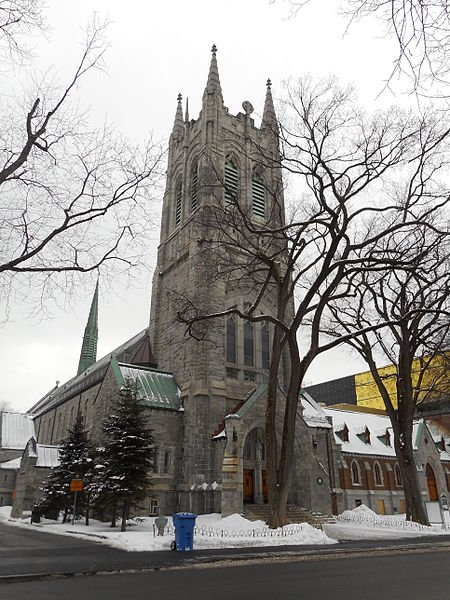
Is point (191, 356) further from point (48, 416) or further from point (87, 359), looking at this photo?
point (87, 359)

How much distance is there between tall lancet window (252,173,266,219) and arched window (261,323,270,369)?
9166 millimetres

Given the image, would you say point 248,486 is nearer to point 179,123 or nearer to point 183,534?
point 183,534

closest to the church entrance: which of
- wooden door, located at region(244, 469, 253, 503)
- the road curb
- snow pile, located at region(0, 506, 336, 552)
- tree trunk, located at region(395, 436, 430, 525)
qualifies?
wooden door, located at region(244, 469, 253, 503)

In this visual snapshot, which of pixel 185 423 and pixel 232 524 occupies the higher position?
pixel 185 423

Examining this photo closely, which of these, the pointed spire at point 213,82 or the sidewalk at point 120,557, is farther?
the pointed spire at point 213,82

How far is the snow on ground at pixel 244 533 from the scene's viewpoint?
1382cm

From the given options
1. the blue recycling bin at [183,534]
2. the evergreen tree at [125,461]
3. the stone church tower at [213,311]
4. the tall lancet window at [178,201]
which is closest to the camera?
the blue recycling bin at [183,534]

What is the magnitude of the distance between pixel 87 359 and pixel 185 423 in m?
43.1

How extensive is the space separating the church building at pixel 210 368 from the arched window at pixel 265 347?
0.08 metres

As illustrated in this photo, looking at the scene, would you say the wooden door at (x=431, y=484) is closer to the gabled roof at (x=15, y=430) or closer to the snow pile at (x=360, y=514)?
the snow pile at (x=360, y=514)

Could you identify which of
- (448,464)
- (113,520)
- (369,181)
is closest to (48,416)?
(113,520)

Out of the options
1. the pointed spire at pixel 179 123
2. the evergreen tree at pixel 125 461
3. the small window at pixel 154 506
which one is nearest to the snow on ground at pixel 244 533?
the small window at pixel 154 506

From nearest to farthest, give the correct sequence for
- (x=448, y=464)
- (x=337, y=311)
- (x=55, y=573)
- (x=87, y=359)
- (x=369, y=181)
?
(x=55, y=573)
(x=369, y=181)
(x=337, y=311)
(x=448, y=464)
(x=87, y=359)

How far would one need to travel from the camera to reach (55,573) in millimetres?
8078
